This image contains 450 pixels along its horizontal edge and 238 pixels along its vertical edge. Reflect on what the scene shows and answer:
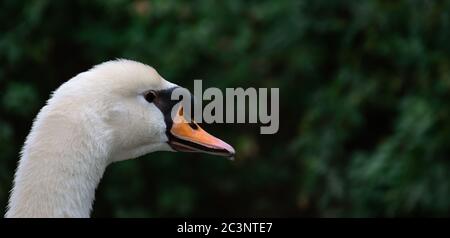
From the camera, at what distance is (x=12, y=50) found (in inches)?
192

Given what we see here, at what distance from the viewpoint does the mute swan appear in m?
2.16

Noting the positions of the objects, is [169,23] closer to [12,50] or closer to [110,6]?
[110,6]

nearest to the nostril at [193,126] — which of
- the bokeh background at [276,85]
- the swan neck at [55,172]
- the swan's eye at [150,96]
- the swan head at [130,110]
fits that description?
the swan head at [130,110]

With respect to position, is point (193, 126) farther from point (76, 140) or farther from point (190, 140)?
point (76, 140)

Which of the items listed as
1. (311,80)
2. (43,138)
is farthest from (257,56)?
(43,138)

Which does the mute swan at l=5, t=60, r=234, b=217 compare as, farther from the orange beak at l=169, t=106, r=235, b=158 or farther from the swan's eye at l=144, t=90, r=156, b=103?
the orange beak at l=169, t=106, r=235, b=158

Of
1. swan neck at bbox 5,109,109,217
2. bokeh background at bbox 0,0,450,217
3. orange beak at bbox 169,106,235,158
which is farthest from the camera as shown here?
bokeh background at bbox 0,0,450,217

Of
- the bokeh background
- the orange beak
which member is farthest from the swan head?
the bokeh background

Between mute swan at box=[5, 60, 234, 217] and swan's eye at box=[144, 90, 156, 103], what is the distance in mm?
46

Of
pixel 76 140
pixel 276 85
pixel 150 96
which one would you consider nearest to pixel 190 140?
pixel 150 96

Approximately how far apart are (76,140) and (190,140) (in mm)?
452

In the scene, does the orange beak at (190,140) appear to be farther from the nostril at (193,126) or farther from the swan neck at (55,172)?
the swan neck at (55,172)

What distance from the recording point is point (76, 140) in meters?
2.19

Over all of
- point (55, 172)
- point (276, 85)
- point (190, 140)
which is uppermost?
point (276, 85)
